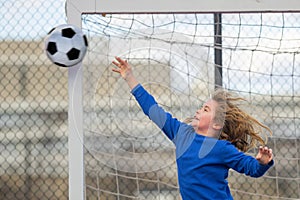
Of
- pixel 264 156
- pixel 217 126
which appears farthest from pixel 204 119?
pixel 264 156

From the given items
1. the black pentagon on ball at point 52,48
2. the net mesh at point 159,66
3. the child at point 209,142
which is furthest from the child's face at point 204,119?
the black pentagon on ball at point 52,48

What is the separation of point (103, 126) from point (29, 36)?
6.40 ft

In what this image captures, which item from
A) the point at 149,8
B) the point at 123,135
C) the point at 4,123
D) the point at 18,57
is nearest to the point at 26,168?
the point at 4,123

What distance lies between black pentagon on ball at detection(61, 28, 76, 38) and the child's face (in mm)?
496

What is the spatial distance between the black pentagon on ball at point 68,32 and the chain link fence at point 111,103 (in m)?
0.18

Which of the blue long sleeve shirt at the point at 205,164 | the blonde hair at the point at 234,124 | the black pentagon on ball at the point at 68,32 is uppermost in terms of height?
the black pentagon on ball at the point at 68,32

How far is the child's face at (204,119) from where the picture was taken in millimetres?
2199

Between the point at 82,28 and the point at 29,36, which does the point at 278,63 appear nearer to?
the point at 82,28

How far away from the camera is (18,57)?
4.64 meters

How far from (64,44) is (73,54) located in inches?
1.8

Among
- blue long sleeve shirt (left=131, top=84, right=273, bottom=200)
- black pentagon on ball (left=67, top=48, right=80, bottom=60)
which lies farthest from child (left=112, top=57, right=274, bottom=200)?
black pentagon on ball (left=67, top=48, right=80, bottom=60)

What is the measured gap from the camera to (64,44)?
2.21 m

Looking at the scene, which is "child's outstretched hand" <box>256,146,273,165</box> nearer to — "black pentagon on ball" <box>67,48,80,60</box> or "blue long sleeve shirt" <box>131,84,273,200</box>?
"blue long sleeve shirt" <box>131,84,273,200</box>

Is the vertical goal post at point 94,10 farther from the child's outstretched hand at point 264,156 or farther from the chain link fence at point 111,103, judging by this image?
the child's outstretched hand at point 264,156
